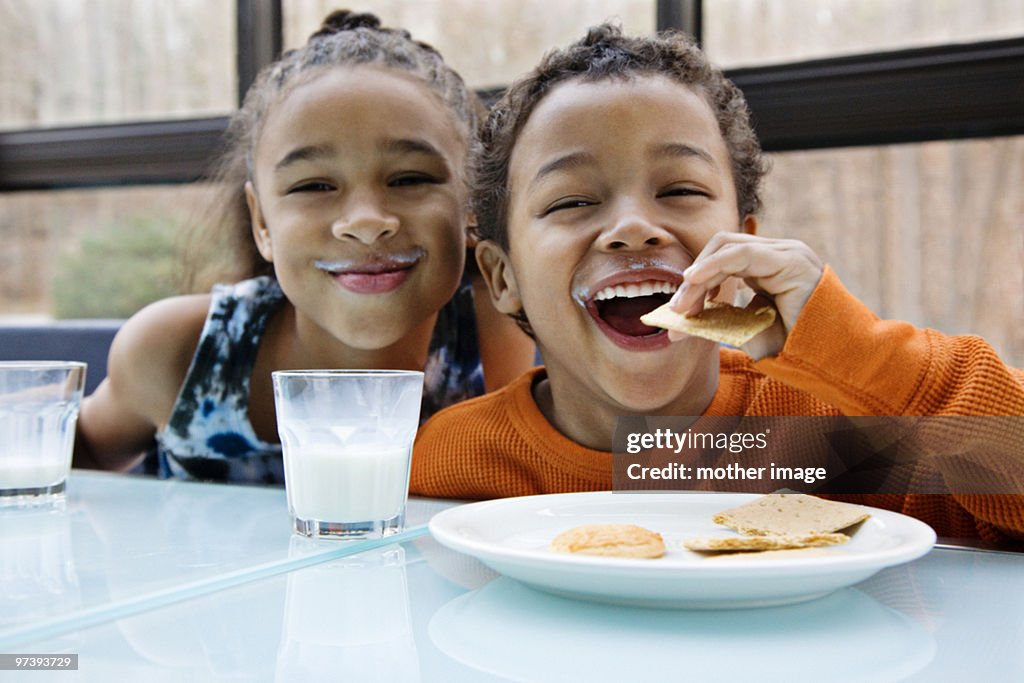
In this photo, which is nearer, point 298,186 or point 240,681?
point 240,681

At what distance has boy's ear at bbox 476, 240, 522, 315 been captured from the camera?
1259 mm

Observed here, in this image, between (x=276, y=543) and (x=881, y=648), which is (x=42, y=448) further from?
(x=881, y=648)

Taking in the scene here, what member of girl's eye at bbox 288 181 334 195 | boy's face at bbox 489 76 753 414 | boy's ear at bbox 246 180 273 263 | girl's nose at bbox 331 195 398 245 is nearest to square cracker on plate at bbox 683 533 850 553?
boy's face at bbox 489 76 753 414

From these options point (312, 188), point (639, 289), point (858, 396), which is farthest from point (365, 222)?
point (858, 396)

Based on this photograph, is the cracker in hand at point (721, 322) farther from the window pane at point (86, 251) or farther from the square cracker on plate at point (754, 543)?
the window pane at point (86, 251)

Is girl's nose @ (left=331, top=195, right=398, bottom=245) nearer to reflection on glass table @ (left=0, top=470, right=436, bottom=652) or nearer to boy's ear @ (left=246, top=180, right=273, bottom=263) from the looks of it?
boy's ear @ (left=246, top=180, right=273, bottom=263)

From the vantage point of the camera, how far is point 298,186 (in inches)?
54.4

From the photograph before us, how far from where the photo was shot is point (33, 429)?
95cm

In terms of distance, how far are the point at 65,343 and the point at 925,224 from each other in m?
1.67

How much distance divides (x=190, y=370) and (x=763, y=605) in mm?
1162

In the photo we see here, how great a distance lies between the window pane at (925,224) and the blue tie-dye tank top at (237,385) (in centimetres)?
56

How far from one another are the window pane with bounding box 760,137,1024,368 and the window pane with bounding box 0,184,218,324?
58.9 inches

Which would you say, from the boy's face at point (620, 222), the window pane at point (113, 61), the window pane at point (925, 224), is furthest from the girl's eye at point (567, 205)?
the window pane at point (113, 61)

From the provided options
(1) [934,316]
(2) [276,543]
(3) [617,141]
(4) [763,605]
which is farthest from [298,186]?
(1) [934,316]
